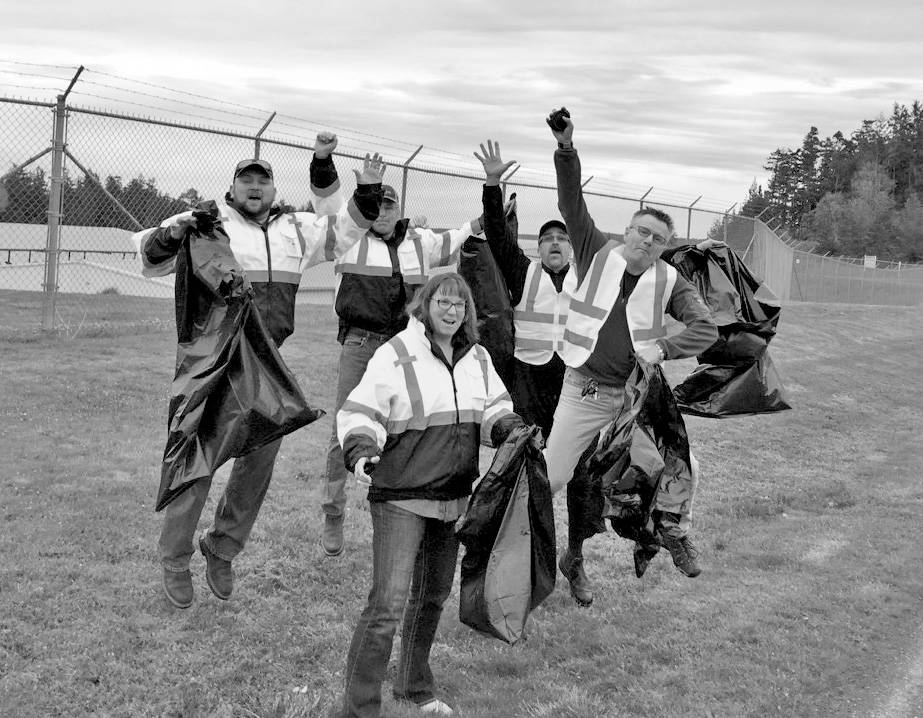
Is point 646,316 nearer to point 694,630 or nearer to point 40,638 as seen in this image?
point 694,630

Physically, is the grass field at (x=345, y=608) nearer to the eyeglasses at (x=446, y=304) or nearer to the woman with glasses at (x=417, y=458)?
the woman with glasses at (x=417, y=458)

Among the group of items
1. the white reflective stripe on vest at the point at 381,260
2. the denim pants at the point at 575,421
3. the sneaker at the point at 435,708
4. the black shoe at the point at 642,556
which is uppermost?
the white reflective stripe on vest at the point at 381,260

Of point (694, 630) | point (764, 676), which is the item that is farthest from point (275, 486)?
point (764, 676)

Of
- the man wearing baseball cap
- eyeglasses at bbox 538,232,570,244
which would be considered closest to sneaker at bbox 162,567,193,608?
the man wearing baseball cap

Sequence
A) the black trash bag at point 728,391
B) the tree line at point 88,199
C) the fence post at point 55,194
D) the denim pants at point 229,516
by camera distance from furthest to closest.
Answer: the tree line at point 88,199 → the fence post at point 55,194 → the black trash bag at point 728,391 → the denim pants at point 229,516

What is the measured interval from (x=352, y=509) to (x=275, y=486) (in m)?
0.64

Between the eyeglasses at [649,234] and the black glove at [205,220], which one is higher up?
the eyeglasses at [649,234]

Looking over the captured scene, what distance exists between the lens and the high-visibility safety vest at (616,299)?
18.5ft

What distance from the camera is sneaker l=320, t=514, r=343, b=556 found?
6031 millimetres

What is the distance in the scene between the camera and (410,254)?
6266 millimetres

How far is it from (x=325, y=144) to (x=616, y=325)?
175 centimetres

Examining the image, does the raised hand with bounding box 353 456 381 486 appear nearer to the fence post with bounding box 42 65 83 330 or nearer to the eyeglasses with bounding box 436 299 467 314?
the eyeglasses with bounding box 436 299 467 314

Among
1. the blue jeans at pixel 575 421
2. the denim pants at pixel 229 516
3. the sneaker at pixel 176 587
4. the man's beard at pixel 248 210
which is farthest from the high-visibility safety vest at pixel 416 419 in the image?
the blue jeans at pixel 575 421

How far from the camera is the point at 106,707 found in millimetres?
4258
